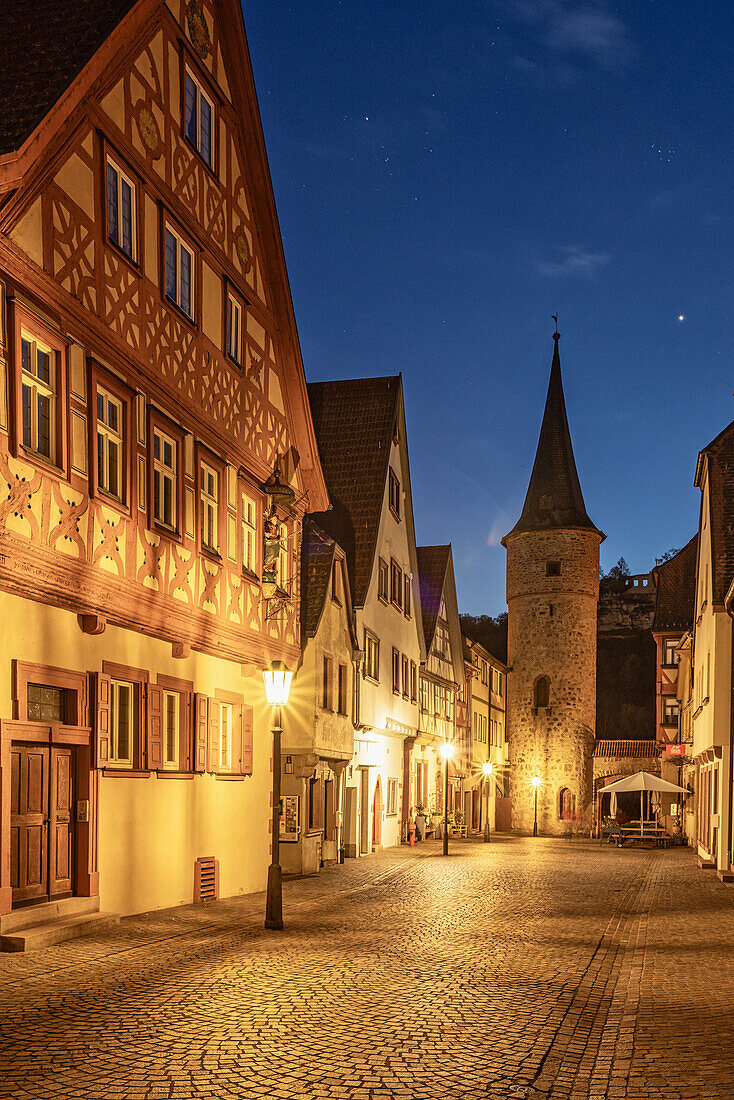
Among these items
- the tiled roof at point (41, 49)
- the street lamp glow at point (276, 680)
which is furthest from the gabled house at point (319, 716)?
the tiled roof at point (41, 49)

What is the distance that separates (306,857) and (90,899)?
31.9 ft

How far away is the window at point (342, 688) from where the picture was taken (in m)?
26.9

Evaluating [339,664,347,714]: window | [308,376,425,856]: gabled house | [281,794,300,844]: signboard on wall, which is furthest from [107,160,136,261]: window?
[308,376,425,856]: gabled house

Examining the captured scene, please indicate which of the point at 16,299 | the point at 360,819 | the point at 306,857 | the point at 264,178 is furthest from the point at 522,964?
the point at 360,819

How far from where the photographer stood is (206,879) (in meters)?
17.5

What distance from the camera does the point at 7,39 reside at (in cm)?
1327

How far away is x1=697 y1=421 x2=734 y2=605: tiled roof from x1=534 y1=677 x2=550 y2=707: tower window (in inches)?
1158

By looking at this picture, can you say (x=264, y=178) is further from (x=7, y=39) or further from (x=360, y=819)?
(x=360, y=819)

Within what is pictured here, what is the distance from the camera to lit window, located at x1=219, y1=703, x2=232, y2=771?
18.6 metres

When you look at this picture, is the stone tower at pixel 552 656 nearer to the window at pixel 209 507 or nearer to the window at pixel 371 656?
the window at pixel 371 656

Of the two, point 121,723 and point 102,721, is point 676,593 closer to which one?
point 121,723

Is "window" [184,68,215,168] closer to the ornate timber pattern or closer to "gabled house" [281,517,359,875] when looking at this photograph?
the ornate timber pattern

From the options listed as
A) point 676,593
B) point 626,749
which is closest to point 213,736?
point 676,593

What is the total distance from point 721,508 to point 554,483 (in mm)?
32960
